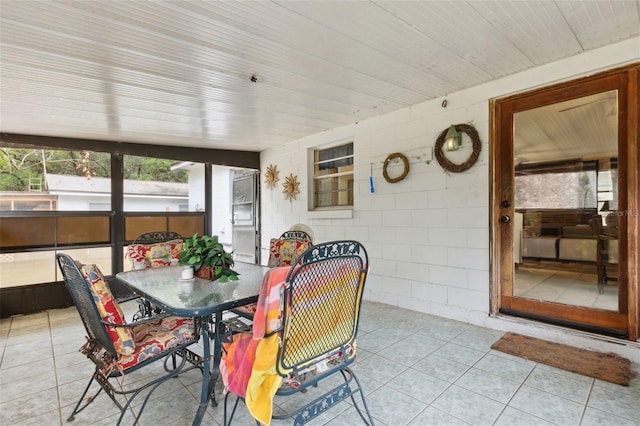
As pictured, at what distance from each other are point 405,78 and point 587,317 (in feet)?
8.77

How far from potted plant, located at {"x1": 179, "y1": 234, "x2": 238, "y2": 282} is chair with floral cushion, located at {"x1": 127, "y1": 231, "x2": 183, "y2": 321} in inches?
32.6

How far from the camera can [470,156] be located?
3.33 m

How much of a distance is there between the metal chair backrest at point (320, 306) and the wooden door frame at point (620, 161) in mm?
2190

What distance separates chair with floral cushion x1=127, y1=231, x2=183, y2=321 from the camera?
10.1 ft

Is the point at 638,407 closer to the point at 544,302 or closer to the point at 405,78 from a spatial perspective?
the point at 544,302

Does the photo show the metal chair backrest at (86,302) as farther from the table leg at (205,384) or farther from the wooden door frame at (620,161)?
the wooden door frame at (620,161)

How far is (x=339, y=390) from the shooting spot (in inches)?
63.9

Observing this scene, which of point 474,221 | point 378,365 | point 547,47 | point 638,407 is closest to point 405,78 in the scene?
point 547,47

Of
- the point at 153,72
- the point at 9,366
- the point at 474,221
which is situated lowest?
the point at 9,366

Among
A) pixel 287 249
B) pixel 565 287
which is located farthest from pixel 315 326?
pixel 565 287

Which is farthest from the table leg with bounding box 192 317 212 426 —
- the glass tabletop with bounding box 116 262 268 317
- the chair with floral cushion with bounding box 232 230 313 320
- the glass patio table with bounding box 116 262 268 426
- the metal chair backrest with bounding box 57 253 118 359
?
the chair with floral cushion with bounding box 232 230 313 320

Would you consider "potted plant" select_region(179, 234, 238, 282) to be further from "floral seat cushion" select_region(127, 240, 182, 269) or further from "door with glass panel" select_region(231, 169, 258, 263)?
"door with glass panel" select_region(231, 169, 258, 263)

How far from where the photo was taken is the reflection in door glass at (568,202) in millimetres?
2674

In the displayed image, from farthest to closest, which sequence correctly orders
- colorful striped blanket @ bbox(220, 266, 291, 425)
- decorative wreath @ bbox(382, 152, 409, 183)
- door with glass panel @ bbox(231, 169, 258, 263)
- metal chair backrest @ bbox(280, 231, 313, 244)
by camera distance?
1. door with glass panel @ bbox(231, 169, 258, 263)
2. decorative wreath @ bbox(382, 152, 409, 183)
3. metal chair backrest @ bbox(280, 231, 313, 244)
4. colorful striped blanket @ bbox(220, 266, 291, 425)
